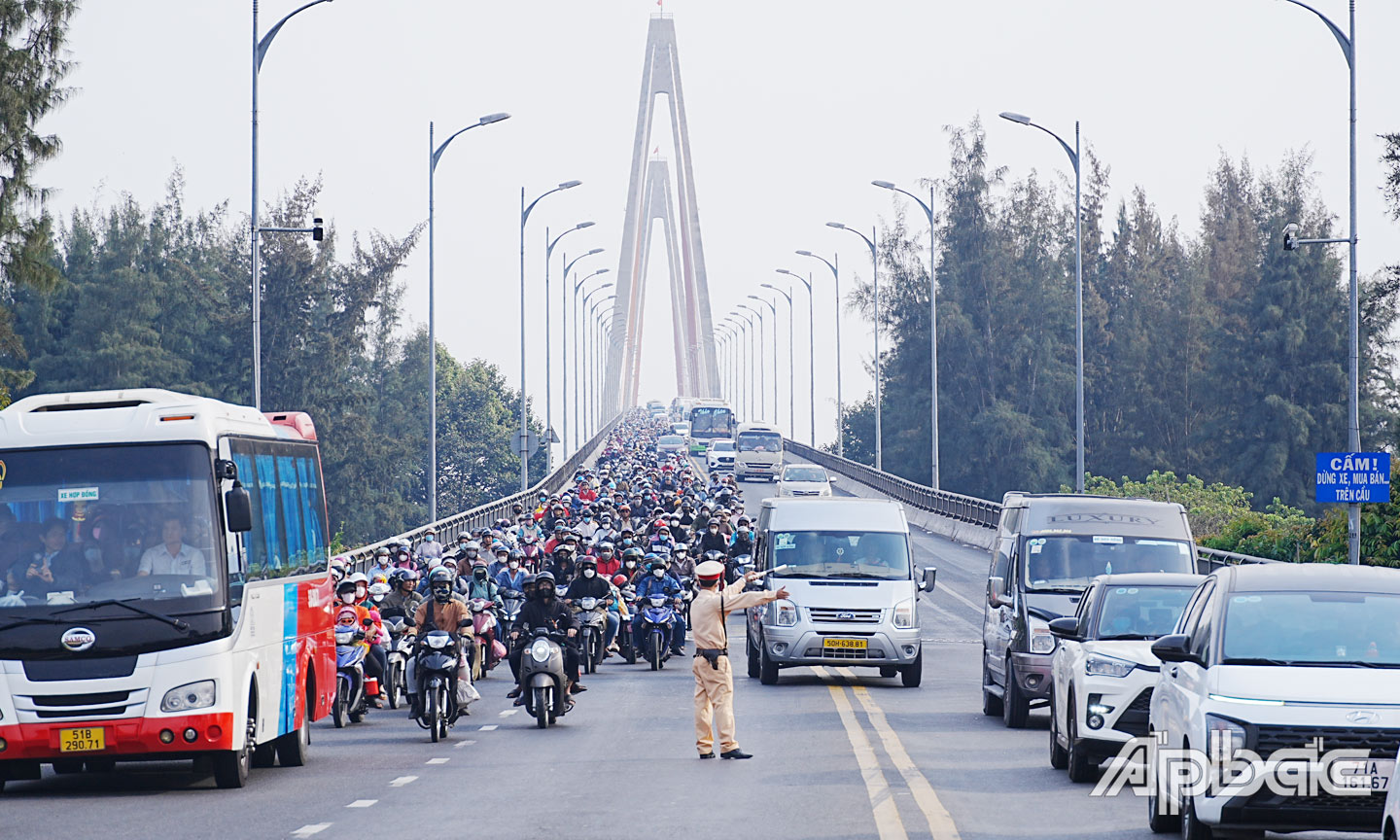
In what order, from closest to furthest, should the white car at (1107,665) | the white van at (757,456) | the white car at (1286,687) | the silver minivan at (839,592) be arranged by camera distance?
the white car at (1286,687), the white car at (1107,665), the silver minivan at (839,592), the white van at (757,456)

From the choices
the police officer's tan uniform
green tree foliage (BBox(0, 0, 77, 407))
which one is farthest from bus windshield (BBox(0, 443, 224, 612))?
A: green tree foliage (BBox(0, 0, 77, 407))

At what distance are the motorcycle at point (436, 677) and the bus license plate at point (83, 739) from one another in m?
4.31

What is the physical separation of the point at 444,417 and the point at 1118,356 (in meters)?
58.4

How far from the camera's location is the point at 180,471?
1427cm

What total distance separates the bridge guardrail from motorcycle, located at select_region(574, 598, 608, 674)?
4.09 meters

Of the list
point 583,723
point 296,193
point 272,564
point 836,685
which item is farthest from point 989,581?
point 296,193

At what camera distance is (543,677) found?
18688 mm

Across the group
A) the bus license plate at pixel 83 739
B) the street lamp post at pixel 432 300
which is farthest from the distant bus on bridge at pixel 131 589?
the street lamp post at pixel 432 300

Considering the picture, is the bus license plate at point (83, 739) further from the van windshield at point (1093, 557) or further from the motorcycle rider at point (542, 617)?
the van windshield at point (1093, 557)

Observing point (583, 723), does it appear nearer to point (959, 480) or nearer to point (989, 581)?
point (989, 581)

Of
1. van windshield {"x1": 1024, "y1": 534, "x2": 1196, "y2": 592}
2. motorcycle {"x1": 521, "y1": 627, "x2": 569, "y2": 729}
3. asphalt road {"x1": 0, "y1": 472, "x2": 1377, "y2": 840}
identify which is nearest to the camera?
asphalt road {"x1": 0, "y1": 472, "x2": 1377, "y2": 840}

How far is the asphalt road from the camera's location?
462 inches

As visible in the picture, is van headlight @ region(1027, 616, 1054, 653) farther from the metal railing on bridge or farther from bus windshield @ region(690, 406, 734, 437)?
bus windshield @ region(690, 406, 734, 437)

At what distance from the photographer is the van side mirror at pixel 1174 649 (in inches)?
427
